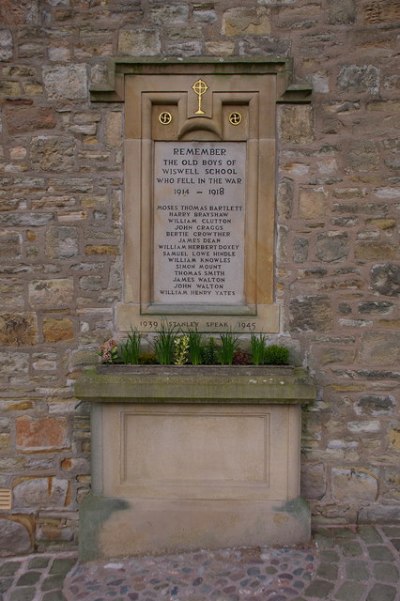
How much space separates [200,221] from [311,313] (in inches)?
42.8

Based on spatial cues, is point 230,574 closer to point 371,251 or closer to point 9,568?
point 9,568

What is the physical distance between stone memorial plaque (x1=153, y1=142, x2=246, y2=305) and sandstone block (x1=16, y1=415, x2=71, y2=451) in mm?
1194

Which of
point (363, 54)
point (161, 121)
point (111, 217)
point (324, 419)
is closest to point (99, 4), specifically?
point (161, 121)

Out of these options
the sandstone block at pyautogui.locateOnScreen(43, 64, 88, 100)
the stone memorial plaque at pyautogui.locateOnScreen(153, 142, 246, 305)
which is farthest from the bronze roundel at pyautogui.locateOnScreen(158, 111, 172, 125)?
the sandstone block at pyautogui.locateOnScreen(43, 64, 88, 100)

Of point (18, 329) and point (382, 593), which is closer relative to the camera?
point (382, 593)

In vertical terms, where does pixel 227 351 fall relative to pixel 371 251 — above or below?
below

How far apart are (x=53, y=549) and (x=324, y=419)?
2.21 meters

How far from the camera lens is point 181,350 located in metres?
3.50

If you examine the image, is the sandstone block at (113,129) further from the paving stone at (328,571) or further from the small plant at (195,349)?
the paving stone at (328,571)

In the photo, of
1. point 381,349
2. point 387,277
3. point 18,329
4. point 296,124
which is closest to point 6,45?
point 18,329

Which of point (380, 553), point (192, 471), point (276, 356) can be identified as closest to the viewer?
point (380, 553)

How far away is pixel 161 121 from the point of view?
12.0ft

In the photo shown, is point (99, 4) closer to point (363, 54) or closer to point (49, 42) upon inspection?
point (49, 42)

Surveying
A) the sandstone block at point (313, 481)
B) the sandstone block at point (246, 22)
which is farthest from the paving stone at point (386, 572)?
the sandstone block at point (246, 22)
